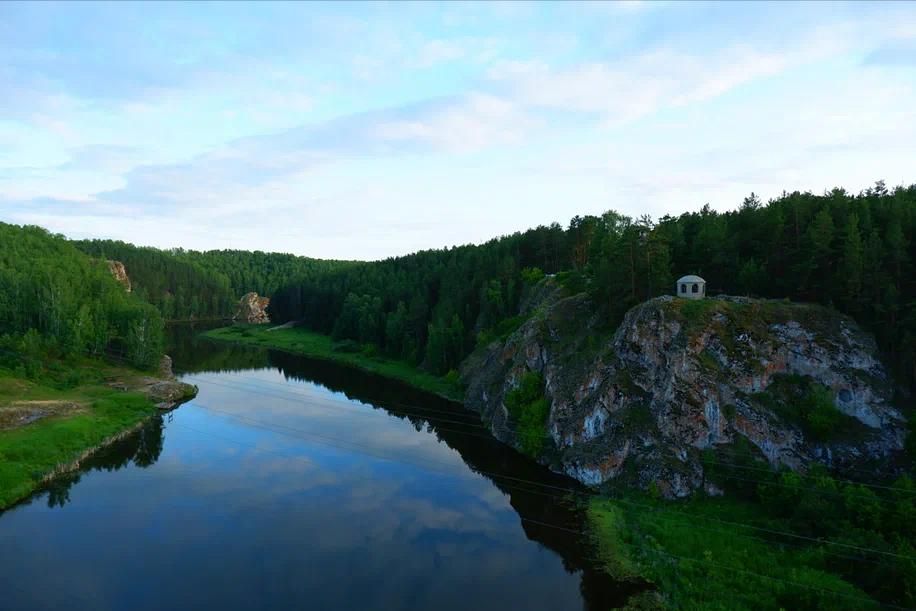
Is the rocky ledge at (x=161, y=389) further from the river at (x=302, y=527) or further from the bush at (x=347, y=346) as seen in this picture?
the bush at (x=347, y=346)

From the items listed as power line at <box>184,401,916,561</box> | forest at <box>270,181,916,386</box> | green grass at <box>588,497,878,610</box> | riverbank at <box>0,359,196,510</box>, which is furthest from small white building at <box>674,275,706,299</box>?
riverbank at <box>0,359,196,510</box>

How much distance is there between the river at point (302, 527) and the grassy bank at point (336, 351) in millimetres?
23338

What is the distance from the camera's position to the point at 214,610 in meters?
30.4

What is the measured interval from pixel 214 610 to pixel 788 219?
217ft

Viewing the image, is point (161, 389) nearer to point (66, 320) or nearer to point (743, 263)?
point (66, 320)

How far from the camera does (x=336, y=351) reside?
131250mm

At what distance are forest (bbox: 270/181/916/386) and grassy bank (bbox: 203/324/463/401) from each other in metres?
5.28

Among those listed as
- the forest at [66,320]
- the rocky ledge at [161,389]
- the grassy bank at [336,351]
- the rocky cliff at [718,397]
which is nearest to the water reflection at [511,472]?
the grassy bank at [336,351]

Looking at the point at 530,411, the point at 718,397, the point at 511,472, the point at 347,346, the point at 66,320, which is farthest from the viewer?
the point at 347,346

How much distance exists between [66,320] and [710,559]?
95.6 m

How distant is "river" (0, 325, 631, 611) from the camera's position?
1278 inches

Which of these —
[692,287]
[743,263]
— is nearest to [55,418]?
[692,287]

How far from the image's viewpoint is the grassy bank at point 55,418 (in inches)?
1884

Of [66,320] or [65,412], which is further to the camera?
[66,320]
